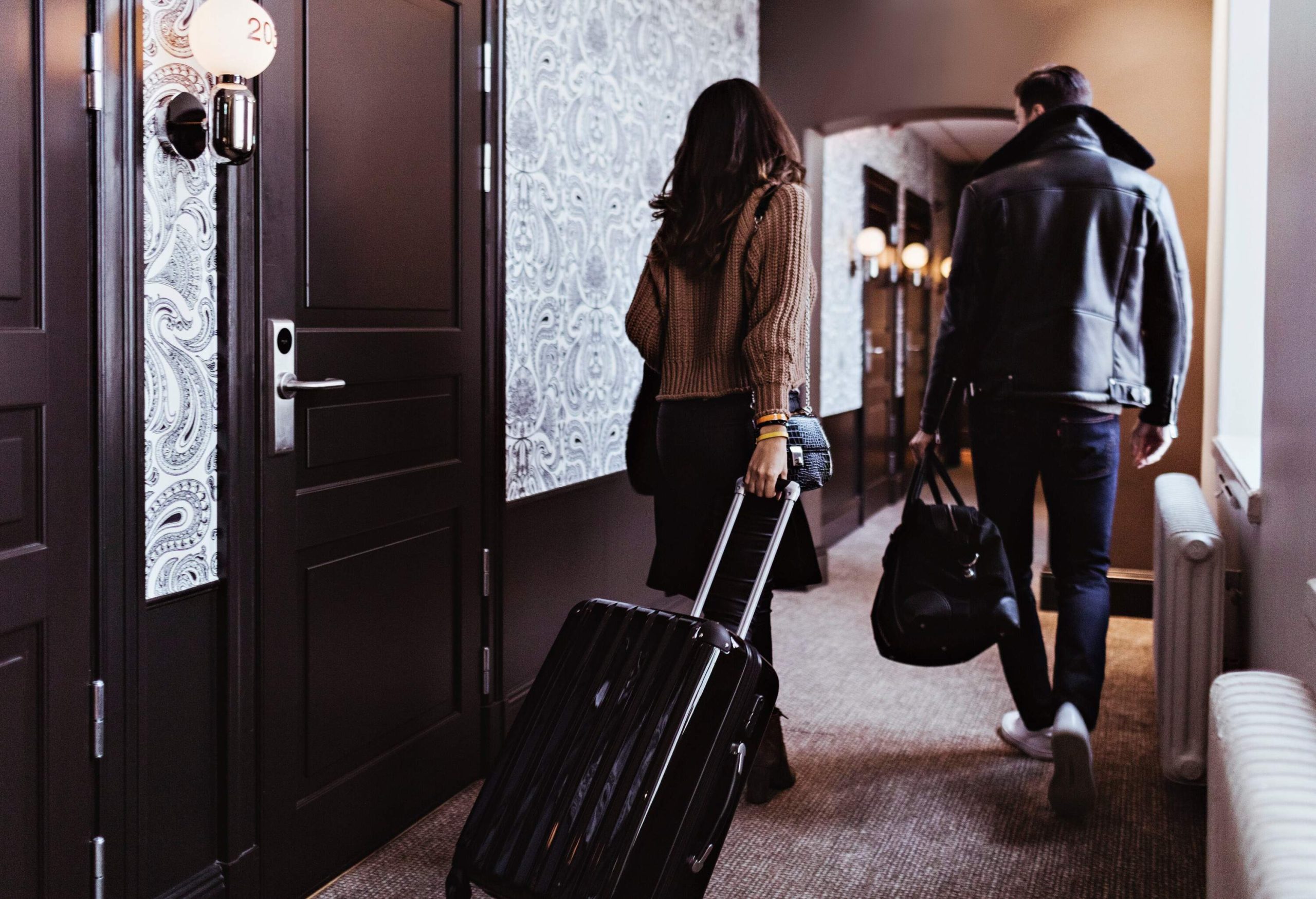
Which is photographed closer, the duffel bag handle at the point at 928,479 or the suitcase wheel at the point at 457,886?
the suitcase wheel at the point at 457,886

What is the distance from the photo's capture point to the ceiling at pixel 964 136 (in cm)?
776

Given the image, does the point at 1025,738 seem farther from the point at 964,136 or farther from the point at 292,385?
the point at 964,136

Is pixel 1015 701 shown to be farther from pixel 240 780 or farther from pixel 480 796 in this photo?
pixel 240 780

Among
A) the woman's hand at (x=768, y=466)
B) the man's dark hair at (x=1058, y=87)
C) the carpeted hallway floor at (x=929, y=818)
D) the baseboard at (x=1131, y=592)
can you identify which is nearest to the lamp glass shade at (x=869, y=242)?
the baseboard at (x=1131, y=592)

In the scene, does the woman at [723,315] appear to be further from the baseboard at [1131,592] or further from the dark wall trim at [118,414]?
the baseboard at [1131,592]

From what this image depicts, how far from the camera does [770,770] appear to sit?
2471 millimetres

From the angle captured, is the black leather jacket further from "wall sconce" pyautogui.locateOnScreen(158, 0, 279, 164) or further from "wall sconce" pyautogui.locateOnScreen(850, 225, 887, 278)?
"wall sconce" pyautogui.locateOnScreen(850, 225, 887, 278)

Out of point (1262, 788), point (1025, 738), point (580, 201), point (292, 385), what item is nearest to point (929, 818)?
point (1025, 738)

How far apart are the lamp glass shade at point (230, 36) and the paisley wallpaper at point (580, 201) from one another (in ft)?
3.25

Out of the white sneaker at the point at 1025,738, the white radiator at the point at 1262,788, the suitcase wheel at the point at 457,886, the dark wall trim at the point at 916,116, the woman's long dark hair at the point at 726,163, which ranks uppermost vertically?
the dark wall trim at the point at 916,116

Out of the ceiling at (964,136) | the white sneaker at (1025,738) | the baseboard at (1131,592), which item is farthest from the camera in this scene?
the ceiling at (964,136)

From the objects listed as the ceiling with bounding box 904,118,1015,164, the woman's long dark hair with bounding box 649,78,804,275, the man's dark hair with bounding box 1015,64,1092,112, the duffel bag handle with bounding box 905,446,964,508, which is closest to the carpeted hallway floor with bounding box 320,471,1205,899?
the duffel bag handle with bounding box 905,446,964,508

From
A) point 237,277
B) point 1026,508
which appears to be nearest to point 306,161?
point 237,277

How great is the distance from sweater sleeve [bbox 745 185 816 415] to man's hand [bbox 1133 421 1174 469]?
0.97m
